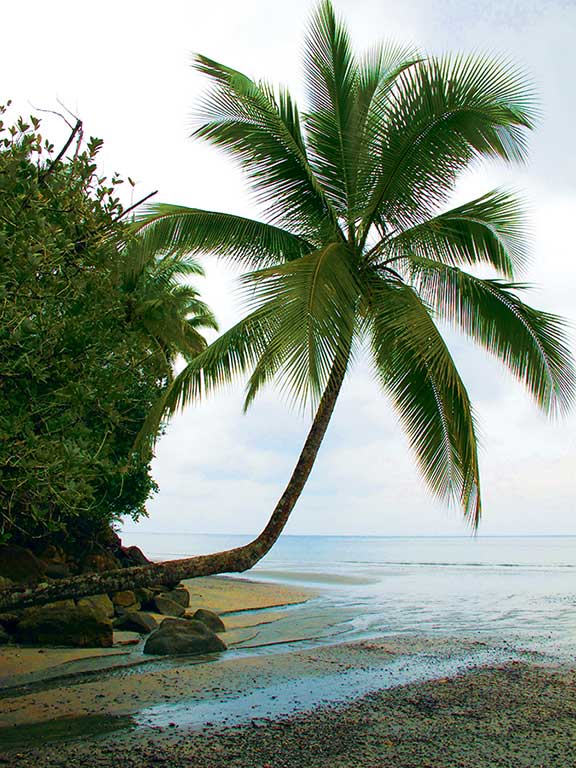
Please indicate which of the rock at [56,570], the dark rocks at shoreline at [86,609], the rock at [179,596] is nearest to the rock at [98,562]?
the dark rocks at shoreline at [86,609]

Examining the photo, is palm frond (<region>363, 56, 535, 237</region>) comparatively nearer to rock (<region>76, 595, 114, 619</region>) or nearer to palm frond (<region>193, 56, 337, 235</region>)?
palm frond (<region>193, 56, 337, 235</region>)

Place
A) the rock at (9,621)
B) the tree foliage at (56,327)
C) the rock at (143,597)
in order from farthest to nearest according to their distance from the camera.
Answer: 1. the rock at (143,597)
2. the rock at (9,621)
3. the tree foliage at (56,327)

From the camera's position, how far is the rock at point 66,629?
11539 mm

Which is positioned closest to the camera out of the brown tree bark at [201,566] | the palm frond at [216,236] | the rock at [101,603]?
the brown tree bark at [201,566]

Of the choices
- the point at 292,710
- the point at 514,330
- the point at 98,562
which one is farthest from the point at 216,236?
the point at 98,562

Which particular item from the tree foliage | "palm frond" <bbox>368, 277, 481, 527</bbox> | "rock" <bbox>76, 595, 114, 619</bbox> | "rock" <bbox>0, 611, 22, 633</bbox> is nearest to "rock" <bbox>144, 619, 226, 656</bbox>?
"rock" <bbox>76, 595, 114, 619</bbox>

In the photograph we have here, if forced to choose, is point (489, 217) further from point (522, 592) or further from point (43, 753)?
point (522, 592)

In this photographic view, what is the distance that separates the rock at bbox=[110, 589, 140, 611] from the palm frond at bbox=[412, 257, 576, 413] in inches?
412

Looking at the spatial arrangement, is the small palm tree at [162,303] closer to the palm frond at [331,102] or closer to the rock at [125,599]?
the palm frond at [331,102]

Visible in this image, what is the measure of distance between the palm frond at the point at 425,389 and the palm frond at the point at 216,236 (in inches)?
74.6

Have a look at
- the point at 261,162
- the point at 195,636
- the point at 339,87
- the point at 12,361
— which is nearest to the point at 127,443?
the point at 195,636

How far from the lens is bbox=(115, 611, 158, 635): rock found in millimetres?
13531

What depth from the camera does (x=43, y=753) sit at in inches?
236

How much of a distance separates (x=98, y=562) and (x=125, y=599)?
5.25 ft
